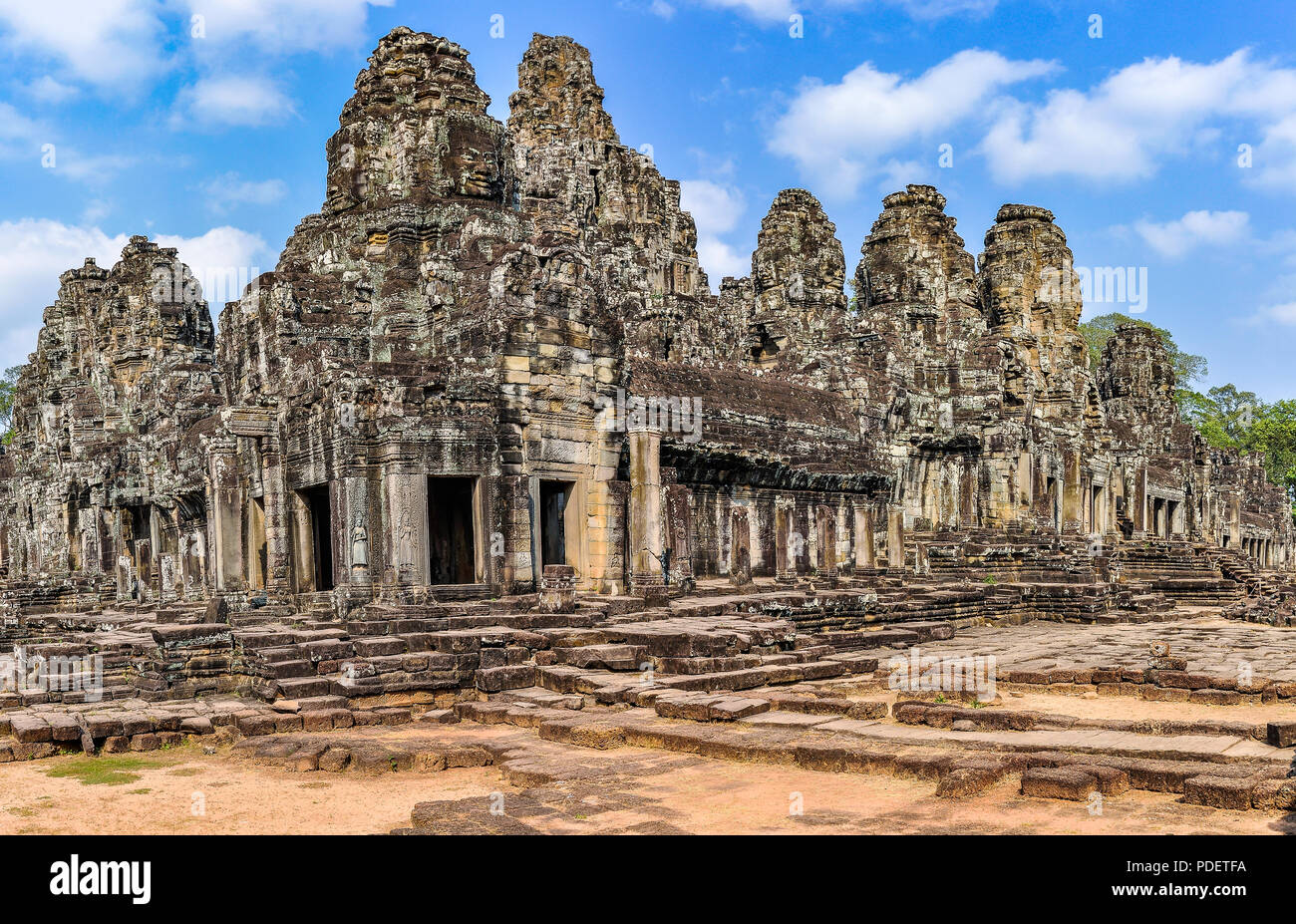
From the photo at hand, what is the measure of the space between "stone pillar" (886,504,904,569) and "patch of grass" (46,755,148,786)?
17.9 m

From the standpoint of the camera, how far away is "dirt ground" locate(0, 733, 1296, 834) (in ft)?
22.9

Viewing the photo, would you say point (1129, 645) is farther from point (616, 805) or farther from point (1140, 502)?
point (1140, 502)

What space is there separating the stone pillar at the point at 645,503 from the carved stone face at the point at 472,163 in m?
5.47

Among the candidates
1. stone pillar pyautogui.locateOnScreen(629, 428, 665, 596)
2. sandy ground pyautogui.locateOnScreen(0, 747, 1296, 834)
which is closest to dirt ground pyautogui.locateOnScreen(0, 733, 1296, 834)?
sandy ground pyautogui.locateOnScreen(0, 747, 1296, 834)

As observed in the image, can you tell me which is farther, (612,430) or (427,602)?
(612,430)

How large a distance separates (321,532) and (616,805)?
1331 cm

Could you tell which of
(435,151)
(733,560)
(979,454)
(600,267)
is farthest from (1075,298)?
(435,151)

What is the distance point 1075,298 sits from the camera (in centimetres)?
4669

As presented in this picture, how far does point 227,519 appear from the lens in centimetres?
1938

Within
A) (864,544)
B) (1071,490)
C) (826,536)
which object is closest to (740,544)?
(826,536)

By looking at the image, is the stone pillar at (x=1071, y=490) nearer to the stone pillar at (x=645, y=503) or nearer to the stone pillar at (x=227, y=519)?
the stone pillar at (x=645, y=503)

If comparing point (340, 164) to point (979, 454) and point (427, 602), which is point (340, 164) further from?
point (979, 454)
